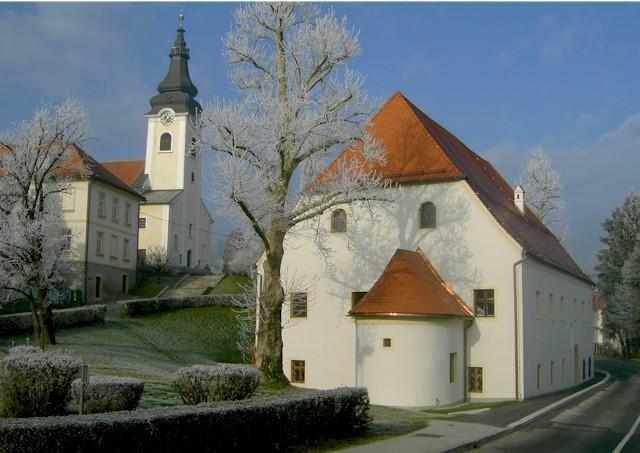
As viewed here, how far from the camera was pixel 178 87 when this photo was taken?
226 feet

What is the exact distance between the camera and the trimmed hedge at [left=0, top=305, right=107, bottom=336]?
105ft

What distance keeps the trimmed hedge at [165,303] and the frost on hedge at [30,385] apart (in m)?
29.5

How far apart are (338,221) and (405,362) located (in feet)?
26.4

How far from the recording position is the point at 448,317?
25.2 m

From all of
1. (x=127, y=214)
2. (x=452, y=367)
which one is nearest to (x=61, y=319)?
(x=452, y=367)

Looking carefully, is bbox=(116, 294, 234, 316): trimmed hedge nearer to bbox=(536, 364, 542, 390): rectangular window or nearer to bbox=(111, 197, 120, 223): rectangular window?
bbox=(111, 197, 120, 223): rectangular window

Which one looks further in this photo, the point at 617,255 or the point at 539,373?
the point at 617,255

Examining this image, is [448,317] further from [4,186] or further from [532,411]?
[4,186]

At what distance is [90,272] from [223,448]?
138 feet

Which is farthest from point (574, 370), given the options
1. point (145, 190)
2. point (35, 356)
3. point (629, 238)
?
point (145, 190)

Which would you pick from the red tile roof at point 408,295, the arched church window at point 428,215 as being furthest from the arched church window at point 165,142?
the red tile roof at point 408,295

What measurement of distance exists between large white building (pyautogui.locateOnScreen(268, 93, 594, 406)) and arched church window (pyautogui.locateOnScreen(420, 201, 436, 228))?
0.14ft

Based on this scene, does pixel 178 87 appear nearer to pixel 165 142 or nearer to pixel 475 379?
pixel 165 142

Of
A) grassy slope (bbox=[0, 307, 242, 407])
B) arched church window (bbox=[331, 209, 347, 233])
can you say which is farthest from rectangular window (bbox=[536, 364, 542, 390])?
grassy slope (bbox=[0, 307, 242, 407])
